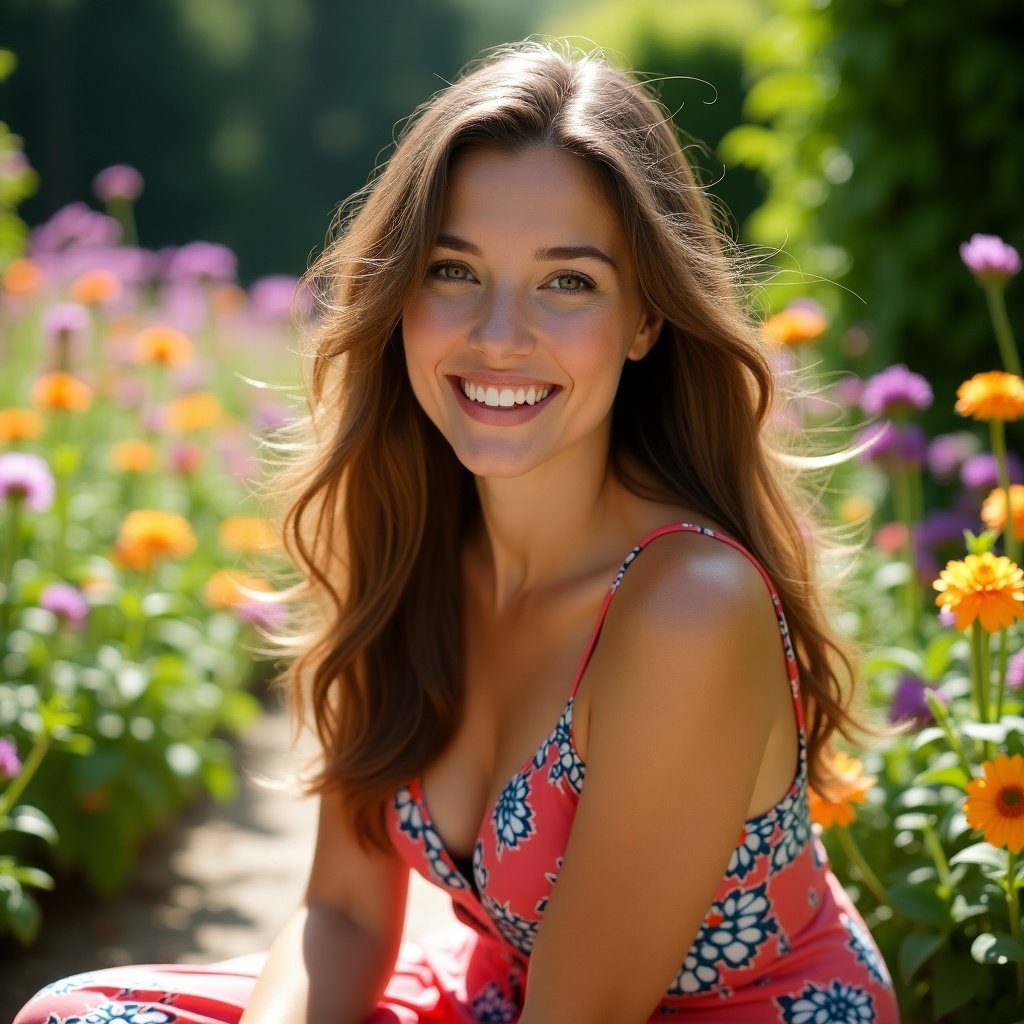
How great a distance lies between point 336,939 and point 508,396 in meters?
0.79

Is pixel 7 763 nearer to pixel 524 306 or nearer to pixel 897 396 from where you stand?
pixel 524 306

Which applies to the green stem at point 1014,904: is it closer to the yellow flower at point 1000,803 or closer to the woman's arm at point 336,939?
the yellow flower at point 1000,803

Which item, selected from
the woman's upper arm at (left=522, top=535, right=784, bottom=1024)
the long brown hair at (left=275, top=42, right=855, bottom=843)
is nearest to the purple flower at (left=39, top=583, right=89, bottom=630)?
the long brown hair at (left=275, top=42, right=855, bottom=843)

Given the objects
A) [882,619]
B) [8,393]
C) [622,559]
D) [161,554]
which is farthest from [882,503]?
[8,393]

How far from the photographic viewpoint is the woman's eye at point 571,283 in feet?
5.69

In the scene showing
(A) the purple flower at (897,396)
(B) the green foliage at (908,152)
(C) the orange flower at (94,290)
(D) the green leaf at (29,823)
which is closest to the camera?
(D) the green leaf at (29,823)

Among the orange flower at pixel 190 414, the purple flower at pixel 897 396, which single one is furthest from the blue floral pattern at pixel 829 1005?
the orange flower at pixel 190 414

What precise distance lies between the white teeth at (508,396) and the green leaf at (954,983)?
0.99 meters

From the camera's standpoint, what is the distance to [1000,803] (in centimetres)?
171

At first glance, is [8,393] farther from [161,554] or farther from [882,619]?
[882,619]

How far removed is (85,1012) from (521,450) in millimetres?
865

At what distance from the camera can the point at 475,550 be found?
2.14m

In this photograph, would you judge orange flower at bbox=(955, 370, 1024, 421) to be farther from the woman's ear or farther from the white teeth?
the white teeth

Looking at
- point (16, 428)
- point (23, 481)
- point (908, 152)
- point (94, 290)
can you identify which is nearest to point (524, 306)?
point (23, 481)
